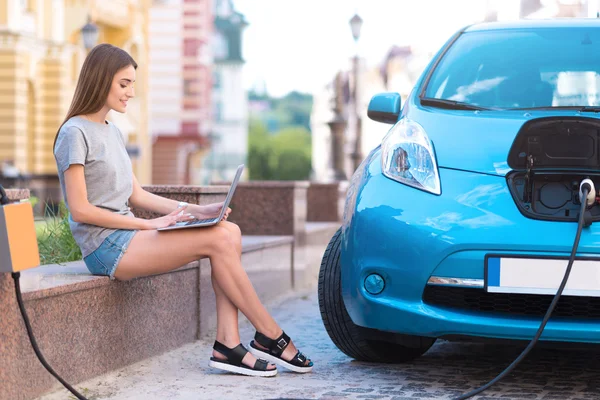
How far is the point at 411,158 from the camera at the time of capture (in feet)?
14.6

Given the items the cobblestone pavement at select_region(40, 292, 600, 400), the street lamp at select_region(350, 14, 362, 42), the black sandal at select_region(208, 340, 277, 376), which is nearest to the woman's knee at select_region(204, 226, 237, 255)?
the black sandal at select_region(208, 340, 277, 376)

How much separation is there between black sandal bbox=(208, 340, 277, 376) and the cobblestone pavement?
0.04 meters

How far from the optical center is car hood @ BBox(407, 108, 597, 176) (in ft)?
14.1

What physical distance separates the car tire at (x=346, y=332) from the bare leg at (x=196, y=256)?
1.03 feet

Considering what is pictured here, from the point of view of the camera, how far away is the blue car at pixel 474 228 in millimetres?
4074

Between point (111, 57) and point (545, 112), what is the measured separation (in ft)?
6.01

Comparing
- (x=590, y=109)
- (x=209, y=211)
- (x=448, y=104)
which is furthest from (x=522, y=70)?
(x=209, y=211)

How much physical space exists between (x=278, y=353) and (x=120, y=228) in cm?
89

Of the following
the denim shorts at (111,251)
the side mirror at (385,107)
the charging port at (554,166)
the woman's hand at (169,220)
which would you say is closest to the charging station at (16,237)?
the denim shorts at (111,251)

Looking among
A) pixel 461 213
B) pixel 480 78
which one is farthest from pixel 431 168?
pixel 480 78

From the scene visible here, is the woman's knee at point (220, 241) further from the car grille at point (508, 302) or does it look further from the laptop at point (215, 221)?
the car grille at point (508, 302)

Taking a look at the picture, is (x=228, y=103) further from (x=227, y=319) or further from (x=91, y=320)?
(x=91, y=320)

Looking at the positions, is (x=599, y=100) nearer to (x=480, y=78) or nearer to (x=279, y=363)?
(x=480, y=78)

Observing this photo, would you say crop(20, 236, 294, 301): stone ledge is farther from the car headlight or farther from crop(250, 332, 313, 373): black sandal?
the car headlight
